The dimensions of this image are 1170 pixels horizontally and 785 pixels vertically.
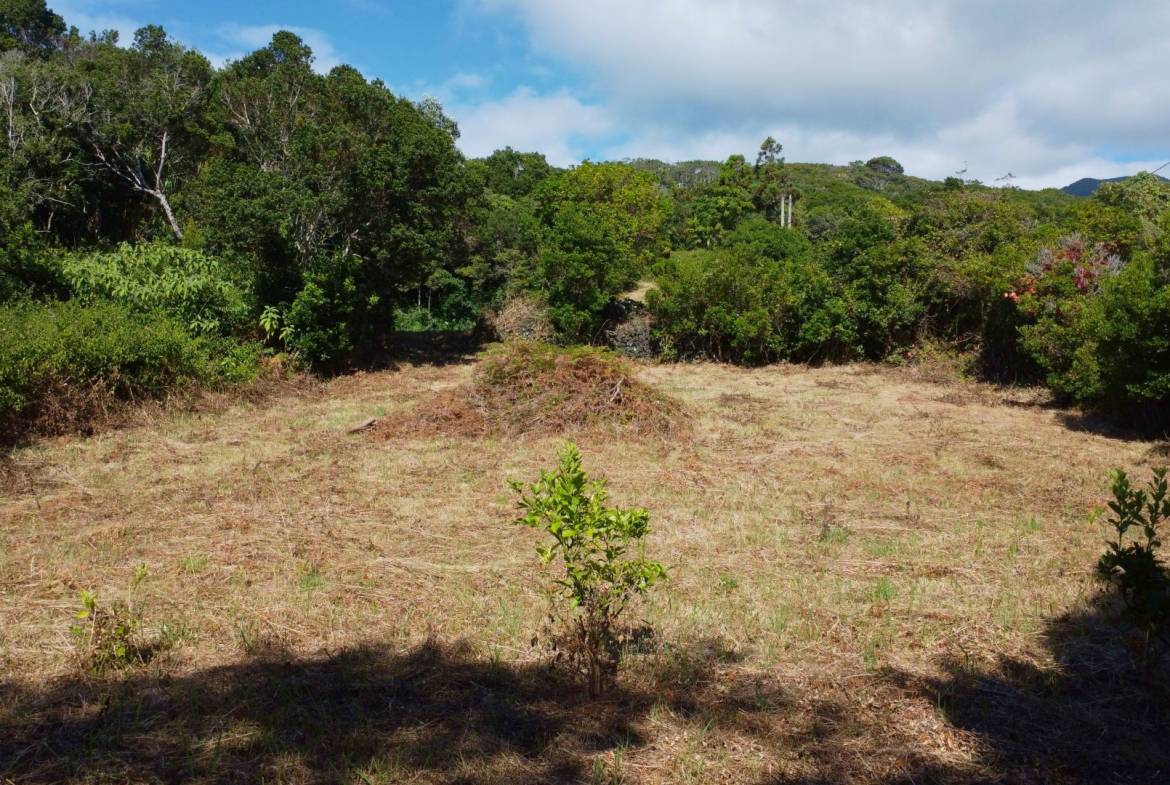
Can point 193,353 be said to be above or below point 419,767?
above

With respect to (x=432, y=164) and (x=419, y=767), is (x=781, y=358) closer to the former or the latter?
(x=432, y=164)

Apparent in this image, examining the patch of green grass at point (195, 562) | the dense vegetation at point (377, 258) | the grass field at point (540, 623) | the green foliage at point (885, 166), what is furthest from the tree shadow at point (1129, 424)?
the green foliage at point (885, 166)

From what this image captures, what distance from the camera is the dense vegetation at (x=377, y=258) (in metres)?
10.5

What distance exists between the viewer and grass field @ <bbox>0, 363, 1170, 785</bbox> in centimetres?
302

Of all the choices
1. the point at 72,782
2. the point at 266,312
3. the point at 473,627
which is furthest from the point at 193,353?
the point at 72,782

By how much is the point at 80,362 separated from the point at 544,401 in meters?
5.72

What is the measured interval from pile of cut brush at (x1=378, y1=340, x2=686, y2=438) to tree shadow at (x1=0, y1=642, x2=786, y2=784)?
5512 millimetres

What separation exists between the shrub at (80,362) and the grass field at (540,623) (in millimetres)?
588

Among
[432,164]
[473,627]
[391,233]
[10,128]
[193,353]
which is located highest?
[10,128]

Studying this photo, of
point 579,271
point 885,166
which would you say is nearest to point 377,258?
point 579,271

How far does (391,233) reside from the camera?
45.3 feet

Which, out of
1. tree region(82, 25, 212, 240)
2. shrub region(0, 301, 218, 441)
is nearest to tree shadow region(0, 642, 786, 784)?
shrub region(0, 301, 218, 441)

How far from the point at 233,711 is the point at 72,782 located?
0.65 meters

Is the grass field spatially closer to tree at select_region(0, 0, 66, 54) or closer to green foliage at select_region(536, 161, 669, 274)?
green foliage at select_region(536, 161, 669, 274)
